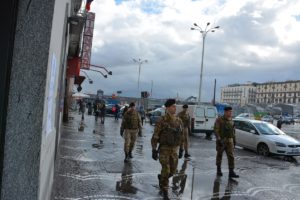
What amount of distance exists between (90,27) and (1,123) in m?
19.0

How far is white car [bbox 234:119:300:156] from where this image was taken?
15.1 meters

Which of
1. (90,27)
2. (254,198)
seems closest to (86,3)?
(90,27)

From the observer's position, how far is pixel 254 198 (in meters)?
7.89

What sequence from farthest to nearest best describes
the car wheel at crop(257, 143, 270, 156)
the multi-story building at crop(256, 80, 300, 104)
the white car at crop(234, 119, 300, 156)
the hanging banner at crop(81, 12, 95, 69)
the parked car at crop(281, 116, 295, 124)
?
the multi-story building at crop(256, 80, 300, 104)
the parked car at crop(281, 116, 295, 124)
the hanging banner at crop(81, 12, 95, 69)
the car wheel at crop(257, 143, 270, 156)
the white car at crop(234, 119, 300, 156)

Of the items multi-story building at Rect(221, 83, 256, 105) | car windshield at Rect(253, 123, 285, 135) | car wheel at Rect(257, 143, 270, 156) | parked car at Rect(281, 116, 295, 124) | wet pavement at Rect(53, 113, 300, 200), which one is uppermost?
multi-story building at Rect(221, 83, 256, 105)

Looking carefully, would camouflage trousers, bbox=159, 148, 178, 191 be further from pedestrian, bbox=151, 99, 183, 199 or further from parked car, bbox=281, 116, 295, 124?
parked car, bbox=281, 116, 295, 124

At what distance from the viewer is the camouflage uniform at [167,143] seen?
7363 millimetres

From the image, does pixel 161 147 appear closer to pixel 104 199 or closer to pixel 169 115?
pixel 169 115

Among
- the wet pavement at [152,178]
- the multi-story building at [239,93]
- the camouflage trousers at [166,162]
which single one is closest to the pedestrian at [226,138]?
the wet pavement at [152,178]

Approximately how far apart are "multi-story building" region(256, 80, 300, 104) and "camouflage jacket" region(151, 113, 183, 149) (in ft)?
434

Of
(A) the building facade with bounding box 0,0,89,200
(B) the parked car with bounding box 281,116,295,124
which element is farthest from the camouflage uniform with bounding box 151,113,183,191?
(B) the parked car with bounding box 281,116,295,124

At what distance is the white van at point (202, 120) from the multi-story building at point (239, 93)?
366 feet

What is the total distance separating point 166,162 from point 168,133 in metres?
0.56

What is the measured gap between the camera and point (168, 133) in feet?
24.3
